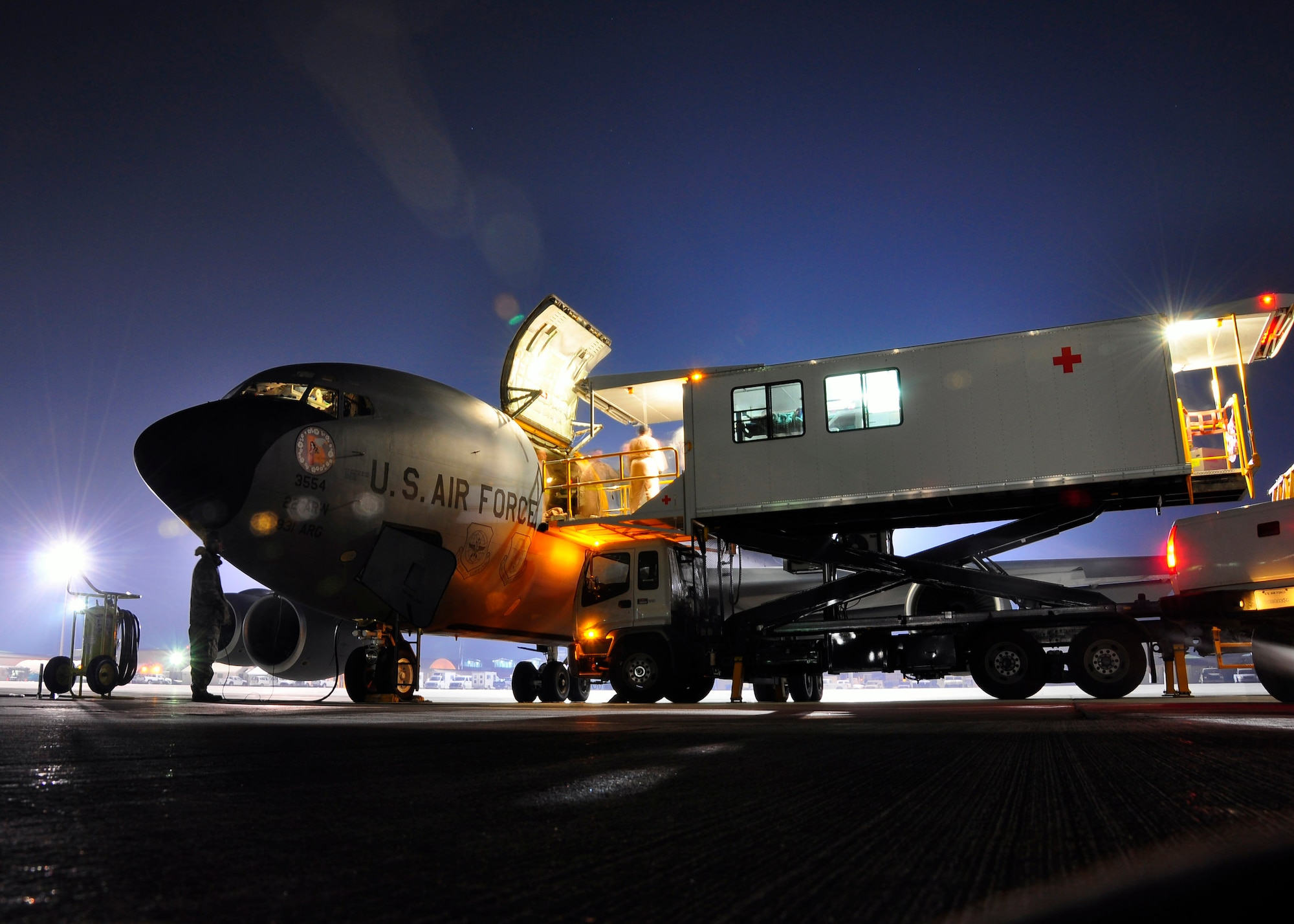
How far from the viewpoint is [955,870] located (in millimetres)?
773

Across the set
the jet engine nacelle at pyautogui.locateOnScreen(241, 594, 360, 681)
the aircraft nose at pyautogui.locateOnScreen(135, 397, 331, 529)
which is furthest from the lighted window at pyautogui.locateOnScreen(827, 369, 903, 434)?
the jet engine nacelle at pyautogui.locateOnScreen(241, 594, 360, 681)

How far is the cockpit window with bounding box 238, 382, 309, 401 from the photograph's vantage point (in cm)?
1012

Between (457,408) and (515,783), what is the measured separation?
10516 millimetres

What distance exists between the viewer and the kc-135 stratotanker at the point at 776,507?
382 inches

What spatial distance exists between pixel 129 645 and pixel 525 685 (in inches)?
307

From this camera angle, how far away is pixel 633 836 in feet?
2.99

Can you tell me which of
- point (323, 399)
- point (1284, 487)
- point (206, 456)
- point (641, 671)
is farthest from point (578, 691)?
point (1284, 487)

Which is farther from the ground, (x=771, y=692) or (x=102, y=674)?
(x=102, y=674)

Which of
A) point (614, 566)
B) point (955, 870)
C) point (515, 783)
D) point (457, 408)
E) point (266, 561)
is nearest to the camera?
point (955, 870)

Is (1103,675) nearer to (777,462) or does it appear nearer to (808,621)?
(808,621)

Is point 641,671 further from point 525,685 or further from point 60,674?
point 60,674

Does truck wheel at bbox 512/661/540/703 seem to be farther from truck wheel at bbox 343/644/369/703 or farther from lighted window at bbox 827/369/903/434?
lighted window at bbox 827/369/903/434

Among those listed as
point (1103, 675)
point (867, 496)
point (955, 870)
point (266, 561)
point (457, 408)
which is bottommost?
point (1103, 675)

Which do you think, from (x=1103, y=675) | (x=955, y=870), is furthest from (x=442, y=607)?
(x=955, y=870)
